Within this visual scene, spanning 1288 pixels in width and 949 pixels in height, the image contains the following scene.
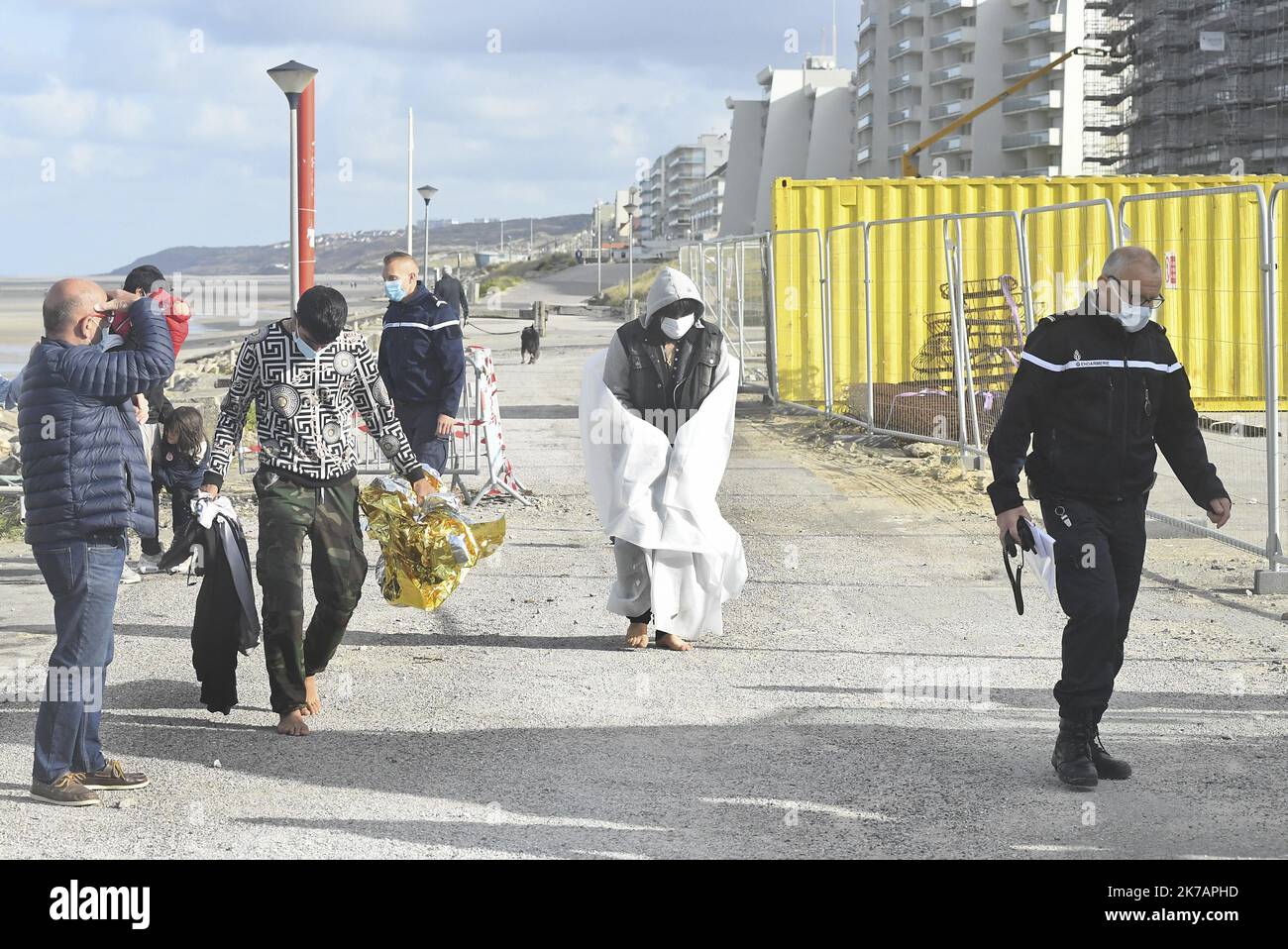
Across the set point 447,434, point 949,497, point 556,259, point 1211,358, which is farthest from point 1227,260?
point 556,259

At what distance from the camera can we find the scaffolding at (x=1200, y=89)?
7369 centimetres

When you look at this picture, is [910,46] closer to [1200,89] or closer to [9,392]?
[1200,89]

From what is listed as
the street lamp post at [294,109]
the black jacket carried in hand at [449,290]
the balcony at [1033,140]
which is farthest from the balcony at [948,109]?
the street lamp post at [294,109]

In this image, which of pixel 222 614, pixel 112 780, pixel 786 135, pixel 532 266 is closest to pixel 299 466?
pixel 222 614

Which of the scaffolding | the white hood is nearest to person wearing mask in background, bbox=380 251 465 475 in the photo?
the white hood

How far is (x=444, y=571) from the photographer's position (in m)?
7.03

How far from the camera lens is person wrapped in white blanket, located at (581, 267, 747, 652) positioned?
763 cm

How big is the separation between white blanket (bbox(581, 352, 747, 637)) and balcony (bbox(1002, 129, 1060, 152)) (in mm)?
92075

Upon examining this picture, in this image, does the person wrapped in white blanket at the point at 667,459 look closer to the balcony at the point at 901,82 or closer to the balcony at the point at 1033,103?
the balcony at the point at 1033,103

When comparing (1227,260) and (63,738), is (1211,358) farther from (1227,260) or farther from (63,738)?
(63,738)

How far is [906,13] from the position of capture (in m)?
111

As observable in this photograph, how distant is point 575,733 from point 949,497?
737 centimetres

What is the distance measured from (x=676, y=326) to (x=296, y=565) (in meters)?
2.34

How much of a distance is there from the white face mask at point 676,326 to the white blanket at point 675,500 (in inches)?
12.0
